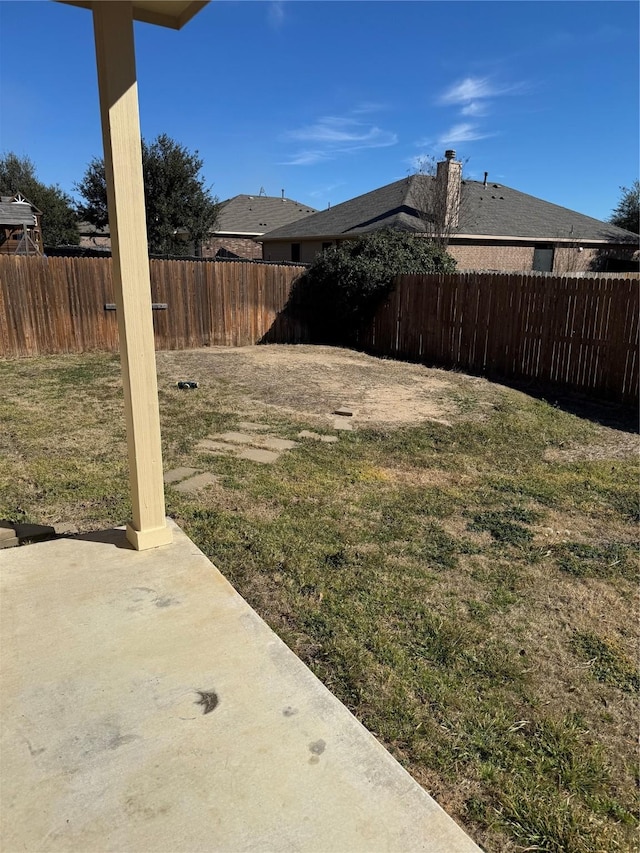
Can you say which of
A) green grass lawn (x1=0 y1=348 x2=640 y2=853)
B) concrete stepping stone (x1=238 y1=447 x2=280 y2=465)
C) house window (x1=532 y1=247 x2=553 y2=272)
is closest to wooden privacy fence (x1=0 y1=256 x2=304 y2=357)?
green grass lawn (x1=0 y1=348 x2=640 y2=853)

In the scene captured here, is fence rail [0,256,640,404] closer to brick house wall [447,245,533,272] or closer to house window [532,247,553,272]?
brick house wall [447,245,533,272]

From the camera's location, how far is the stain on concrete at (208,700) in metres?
1.77

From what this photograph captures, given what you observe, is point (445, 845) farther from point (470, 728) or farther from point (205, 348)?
point (205, 348)

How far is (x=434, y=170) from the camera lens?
69.7 ft

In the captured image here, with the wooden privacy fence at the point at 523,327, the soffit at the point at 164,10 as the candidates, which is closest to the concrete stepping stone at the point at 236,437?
the soffit at the point at 164,10

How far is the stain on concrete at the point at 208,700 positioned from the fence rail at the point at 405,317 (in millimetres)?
7389

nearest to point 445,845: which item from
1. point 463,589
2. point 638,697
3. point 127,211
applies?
point 638,697

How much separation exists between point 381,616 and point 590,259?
26.0 metres

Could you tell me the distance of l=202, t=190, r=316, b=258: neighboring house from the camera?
3131 cm

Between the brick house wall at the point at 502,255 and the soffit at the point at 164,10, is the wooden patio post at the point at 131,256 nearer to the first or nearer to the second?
the soffit at the point at 164,10

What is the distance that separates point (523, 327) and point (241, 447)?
588 cm

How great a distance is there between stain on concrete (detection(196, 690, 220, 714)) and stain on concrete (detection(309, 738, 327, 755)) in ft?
1.09

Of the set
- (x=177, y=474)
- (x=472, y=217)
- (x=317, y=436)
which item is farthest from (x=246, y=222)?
(x=177, y=474)

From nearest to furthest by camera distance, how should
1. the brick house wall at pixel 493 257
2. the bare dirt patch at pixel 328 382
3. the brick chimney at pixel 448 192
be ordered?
the bare dirt patch at pixel 328 382 < the brick chimney at pixel 448 192 < the brick house wall at pixel 493 257
